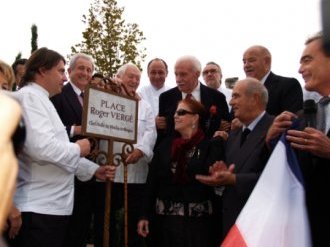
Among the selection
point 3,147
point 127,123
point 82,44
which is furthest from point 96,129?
point 82,44

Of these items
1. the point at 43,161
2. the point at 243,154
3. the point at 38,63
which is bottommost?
the point at 43,161

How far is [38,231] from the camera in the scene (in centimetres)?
395

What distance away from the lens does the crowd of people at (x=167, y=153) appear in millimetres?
3615

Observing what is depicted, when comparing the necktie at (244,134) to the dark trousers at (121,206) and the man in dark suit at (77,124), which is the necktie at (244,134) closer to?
the dark trousers at (121,206)

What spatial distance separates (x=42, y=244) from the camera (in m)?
3.93

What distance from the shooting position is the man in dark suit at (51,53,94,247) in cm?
534

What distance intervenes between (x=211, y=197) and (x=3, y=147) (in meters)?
4.44

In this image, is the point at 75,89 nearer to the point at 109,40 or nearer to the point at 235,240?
the point at 235,240

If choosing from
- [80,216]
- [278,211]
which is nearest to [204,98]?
[80,216]

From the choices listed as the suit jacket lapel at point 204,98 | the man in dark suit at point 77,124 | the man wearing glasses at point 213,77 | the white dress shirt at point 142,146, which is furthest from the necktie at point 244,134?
the man wearing glasses at point 213,77

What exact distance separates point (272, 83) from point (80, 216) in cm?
233

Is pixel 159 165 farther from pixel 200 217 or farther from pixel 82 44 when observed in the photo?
pixel 82 44

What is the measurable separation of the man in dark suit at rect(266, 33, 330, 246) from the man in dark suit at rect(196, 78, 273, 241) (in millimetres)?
674

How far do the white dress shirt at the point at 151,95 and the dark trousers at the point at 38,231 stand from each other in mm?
2759
